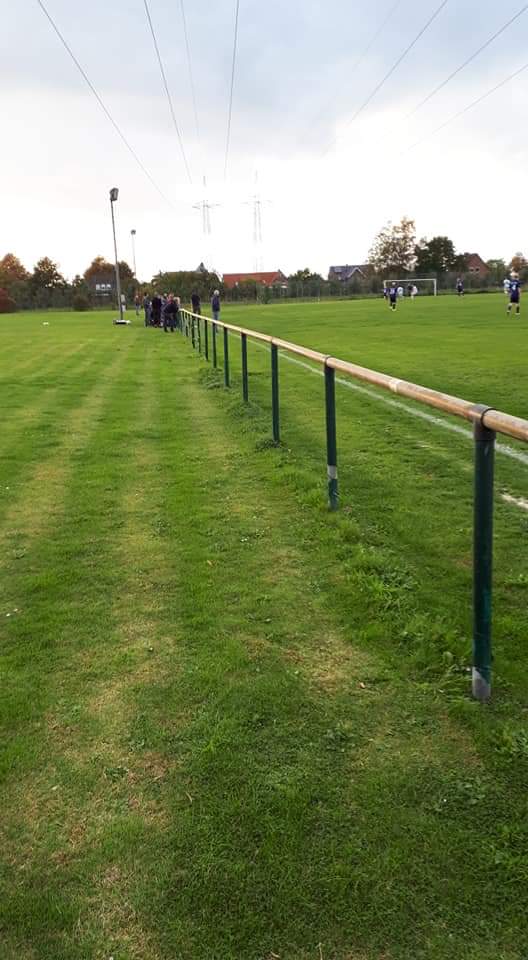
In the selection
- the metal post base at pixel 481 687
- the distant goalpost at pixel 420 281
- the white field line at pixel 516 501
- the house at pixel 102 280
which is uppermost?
the house at pixel 102 280

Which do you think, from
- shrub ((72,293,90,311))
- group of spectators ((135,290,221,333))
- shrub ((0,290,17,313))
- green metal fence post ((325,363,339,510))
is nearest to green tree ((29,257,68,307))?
shrub ((0,290,17,313))

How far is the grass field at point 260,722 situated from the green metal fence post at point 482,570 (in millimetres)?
Answer: 130

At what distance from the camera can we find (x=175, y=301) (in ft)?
113

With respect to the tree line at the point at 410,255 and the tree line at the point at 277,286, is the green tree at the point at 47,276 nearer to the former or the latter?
the tree line at the point at 277,286

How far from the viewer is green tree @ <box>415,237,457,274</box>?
106 m

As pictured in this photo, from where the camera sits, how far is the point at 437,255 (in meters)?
107

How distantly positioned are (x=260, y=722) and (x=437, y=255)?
368 ft

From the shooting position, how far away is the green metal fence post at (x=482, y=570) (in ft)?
9.57

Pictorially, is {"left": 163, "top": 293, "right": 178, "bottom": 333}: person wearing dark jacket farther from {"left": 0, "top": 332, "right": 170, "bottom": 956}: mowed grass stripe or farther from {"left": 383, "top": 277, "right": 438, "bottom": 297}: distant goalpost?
{"left": 383, "top": 277, "right": 438, "bottom": 297}: distant goalpost

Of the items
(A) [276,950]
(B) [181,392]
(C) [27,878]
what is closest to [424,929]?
(A) [276,950]

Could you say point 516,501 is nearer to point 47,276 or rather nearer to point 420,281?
point 420,281

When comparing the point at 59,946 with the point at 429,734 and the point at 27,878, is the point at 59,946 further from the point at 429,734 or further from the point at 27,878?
the point at 429,734

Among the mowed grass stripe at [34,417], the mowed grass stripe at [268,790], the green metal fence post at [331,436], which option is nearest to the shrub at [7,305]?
the mowed grass stripe at [34,417]

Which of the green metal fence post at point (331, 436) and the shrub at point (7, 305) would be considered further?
the shrub at point (7, 305)
